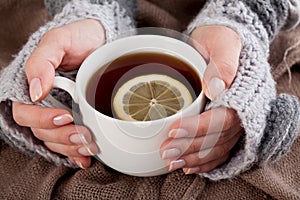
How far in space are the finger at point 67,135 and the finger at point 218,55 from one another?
142 millimetres

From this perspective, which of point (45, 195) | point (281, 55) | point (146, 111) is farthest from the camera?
point (281, 55)

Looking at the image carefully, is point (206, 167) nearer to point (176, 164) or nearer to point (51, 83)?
point (176, 164)

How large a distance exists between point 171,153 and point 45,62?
0.60 ft

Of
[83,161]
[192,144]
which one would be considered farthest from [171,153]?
[83,161]

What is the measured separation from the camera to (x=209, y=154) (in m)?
0.64

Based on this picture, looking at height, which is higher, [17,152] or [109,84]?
[109,84]

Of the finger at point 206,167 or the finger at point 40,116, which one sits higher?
the finger at point 40,116

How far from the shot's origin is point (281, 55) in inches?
33.2

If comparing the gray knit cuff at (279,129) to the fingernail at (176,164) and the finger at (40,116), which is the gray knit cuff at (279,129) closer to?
the fingernail at (176,164)

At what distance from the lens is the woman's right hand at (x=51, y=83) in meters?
0.62

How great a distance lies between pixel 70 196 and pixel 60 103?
0.12 meters

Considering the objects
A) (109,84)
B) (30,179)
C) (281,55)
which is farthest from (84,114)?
(281,55)

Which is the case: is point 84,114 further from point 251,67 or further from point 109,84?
point 251,67

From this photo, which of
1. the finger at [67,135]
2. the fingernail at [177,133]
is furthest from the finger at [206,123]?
the finger at [67,135]
